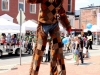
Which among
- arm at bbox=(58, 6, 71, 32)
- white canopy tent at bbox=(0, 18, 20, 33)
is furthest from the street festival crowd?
arm at bbox=(58, 6, 71, 32)

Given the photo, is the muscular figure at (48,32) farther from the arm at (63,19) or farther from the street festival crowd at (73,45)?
the street festival crowd at (73,45)

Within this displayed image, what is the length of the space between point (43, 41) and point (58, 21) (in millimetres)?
633

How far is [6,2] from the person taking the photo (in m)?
25.7

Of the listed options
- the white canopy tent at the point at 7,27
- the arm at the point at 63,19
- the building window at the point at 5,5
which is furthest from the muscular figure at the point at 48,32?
the building window at the point at 5,5

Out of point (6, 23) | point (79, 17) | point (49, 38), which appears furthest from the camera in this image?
point (79, 17)

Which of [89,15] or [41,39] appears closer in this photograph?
[41,39]

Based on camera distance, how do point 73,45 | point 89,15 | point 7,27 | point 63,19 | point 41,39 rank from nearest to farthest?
1. point 41,39
2. point 63,19
3. point 73,45
4. point 7,27
5. point 89,15

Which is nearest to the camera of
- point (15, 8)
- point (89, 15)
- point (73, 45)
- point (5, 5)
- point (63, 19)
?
point (63, 19)

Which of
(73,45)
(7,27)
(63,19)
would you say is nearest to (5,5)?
(7,27)

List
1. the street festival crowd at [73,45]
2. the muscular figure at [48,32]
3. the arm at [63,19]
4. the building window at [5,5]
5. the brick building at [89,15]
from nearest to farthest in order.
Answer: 1. the muscular figure at [48,32]
2. the arm at [63,19]
3. the street festival crowd at [73,45]
4. the building window at [5,5]
5. the brick building at [89,15]

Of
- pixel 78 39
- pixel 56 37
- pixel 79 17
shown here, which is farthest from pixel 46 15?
pixel 79 17

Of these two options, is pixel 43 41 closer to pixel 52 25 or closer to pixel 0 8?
pixel 52 25

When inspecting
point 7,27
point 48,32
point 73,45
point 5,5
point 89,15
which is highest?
point 89,15

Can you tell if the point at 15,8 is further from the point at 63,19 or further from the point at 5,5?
the point at 63,19
